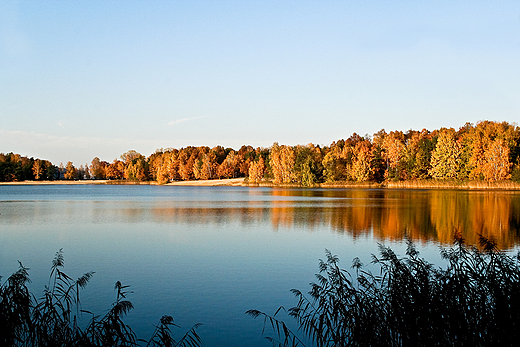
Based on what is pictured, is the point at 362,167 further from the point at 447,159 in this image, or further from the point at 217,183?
the point at 217,183

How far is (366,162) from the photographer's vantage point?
297 feet

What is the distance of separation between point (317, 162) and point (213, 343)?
303ft

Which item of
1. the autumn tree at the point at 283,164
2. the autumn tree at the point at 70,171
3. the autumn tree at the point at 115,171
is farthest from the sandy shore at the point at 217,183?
the autumn tree at the point at 70,171

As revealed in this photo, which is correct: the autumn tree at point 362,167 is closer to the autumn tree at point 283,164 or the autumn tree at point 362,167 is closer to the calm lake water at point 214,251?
the autumn tree at point 283,164

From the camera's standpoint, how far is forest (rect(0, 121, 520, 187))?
73.0m

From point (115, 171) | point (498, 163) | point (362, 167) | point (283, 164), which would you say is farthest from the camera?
point (115, 171)

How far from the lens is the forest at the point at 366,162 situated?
72963 mm

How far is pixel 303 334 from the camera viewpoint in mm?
7922

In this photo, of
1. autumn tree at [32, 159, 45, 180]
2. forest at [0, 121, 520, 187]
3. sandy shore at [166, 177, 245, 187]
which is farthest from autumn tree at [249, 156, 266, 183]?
autumn tree at [32, 159, 45, 180]

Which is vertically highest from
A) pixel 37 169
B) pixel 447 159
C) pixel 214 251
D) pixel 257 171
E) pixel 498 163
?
pixel 447 159

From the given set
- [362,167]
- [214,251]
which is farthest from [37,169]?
[214,251]

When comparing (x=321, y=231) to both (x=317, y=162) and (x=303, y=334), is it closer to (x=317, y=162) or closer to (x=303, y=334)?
(x=303, y=334)

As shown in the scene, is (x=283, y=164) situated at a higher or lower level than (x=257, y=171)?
higher

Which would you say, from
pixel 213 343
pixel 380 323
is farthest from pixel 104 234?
pixel 380 323
